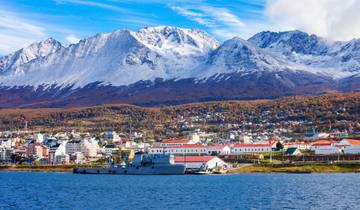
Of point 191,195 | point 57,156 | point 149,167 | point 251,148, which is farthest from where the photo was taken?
point 57,156

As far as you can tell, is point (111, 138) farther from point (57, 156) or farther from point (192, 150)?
point (192, 150)

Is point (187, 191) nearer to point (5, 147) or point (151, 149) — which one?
point (151, 149)

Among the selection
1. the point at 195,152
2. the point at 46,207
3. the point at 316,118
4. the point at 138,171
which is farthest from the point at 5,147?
the point at 46,207

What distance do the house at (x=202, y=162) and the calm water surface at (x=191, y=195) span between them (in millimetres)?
27074

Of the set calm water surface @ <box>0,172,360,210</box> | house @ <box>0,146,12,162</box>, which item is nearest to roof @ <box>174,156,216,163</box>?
calm water surface @ <box>0,172,360,210</box>

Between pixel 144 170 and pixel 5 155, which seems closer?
pixel 144 170

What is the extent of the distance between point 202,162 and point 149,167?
8.95 m

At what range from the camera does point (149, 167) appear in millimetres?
101875

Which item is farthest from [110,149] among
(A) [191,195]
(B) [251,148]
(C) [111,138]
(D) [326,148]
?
(A) [191,195]

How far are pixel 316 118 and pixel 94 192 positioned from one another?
130254 millimetres

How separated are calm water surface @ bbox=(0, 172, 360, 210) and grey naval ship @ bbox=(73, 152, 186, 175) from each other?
23331 mm

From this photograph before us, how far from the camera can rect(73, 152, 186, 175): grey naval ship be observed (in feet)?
331

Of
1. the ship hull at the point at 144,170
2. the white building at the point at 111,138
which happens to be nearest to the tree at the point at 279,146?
the ship hull at the point at 144,170

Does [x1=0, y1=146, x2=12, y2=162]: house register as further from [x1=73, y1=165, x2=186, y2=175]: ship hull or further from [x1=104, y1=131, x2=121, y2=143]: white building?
[x1=73, y1=165, x2=186, y2=175]: ship hull
